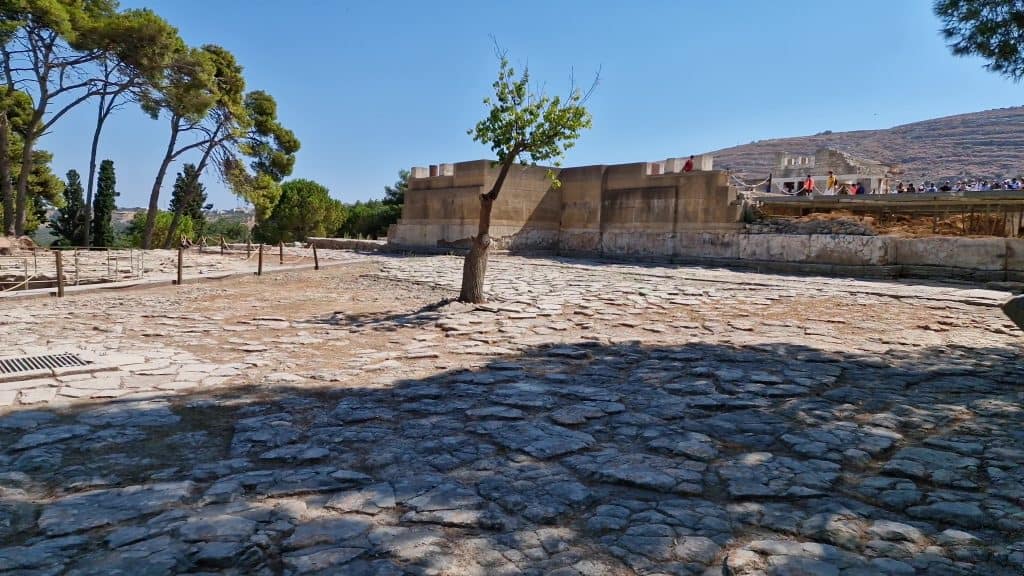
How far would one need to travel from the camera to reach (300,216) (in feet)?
131

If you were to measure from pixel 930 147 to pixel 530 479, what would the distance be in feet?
291

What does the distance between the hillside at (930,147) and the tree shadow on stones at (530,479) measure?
54.1 metres

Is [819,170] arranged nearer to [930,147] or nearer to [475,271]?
[475,271]

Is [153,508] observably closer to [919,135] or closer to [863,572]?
[863,572]

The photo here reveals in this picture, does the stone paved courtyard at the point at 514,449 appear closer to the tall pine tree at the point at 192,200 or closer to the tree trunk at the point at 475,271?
the tree trunk at the point at 475,271

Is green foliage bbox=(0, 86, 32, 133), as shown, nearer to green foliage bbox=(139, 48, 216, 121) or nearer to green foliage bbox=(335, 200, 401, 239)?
green foliage bbox=(139, 48, 216, 121)

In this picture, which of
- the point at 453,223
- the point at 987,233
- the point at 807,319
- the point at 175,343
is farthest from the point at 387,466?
the point at 453,223

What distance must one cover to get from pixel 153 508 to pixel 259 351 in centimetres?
363

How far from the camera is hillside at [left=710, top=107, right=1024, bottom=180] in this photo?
60.8m

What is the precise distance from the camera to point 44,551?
7.97 feet

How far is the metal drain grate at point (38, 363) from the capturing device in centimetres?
516

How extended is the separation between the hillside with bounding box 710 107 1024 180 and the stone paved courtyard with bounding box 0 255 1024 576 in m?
52.5

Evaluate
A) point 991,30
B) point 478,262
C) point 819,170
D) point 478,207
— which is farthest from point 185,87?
point 819,170

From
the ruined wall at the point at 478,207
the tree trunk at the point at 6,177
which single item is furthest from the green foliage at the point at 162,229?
the ruined wall at the point at 478,207
